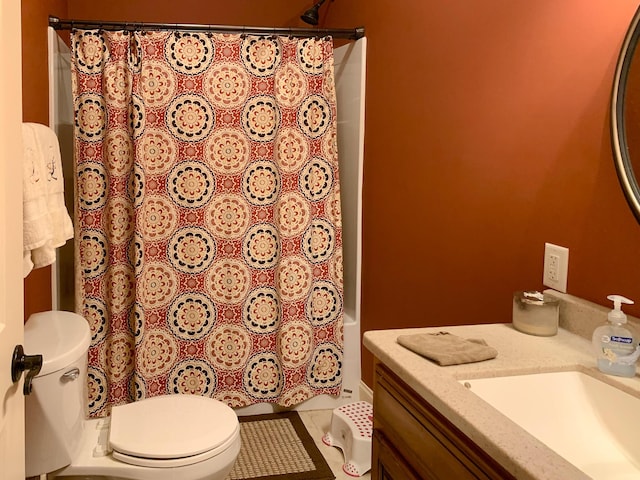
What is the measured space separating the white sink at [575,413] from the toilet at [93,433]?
3.07 ft

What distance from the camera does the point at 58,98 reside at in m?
2.75

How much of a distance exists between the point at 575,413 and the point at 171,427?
3.94 feet

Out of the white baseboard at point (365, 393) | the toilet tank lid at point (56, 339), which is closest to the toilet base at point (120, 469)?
the toilet tank lid at point (56, 339)

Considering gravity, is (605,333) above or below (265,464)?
above

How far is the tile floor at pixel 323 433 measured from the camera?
2337 millimetres

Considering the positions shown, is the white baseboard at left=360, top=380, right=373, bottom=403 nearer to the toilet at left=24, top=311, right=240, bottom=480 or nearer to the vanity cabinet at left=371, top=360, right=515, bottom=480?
the toilet at left=24, top=311, right=240, bottom=480

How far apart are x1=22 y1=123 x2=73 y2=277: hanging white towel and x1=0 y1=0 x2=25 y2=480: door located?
263mm

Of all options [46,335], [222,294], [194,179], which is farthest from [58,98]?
[46,335]

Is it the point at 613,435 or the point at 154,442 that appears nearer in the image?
the point at 613,435

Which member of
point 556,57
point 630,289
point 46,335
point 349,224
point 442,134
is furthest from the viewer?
point 349,224

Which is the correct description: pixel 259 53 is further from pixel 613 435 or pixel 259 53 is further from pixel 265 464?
pixel 613 435

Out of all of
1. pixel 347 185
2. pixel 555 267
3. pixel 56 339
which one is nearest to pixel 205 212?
pixel 347 185

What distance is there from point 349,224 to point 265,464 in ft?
3.96

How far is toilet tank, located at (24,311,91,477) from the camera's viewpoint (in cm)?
162
